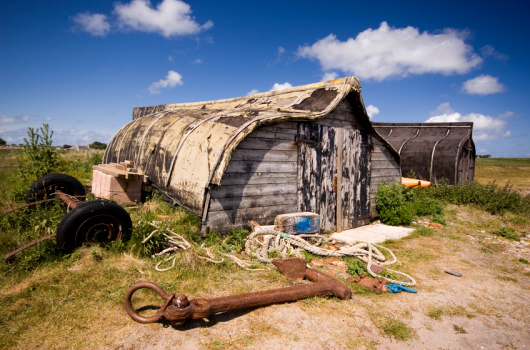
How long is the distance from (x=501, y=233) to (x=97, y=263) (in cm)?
1000

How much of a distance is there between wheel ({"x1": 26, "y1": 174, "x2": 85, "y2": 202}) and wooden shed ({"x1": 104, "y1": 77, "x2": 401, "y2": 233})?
182 cm

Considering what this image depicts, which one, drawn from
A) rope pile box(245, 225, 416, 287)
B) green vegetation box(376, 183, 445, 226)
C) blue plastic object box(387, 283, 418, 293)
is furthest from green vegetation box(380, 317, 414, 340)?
green vegetation box(376, 183, 445, 226)

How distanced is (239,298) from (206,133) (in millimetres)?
4267

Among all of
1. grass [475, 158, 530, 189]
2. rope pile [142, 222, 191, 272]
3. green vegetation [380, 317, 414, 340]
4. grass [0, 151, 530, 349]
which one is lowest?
green vegetation [380, 317, 414, 340]

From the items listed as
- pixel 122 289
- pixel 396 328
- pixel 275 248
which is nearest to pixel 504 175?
pixel 275 248

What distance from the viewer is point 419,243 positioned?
301 inches

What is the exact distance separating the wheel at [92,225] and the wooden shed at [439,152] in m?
14.5

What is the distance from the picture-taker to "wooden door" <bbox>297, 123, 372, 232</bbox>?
7.55 meters

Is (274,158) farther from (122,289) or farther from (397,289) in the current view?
(122,289)

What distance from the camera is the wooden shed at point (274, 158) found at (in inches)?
246

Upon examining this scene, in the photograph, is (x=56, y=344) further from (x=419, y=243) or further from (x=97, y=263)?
(x=419, y=243)

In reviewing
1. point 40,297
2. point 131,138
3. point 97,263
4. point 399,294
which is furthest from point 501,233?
point 131,138

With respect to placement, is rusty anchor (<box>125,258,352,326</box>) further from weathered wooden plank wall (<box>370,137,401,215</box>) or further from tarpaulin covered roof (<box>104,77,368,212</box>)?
weathered wooden plank wall (<box>370,137,401,215</box>)

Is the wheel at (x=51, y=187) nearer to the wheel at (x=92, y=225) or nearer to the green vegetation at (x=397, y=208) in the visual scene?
the wheel at (x=92, y=225)
